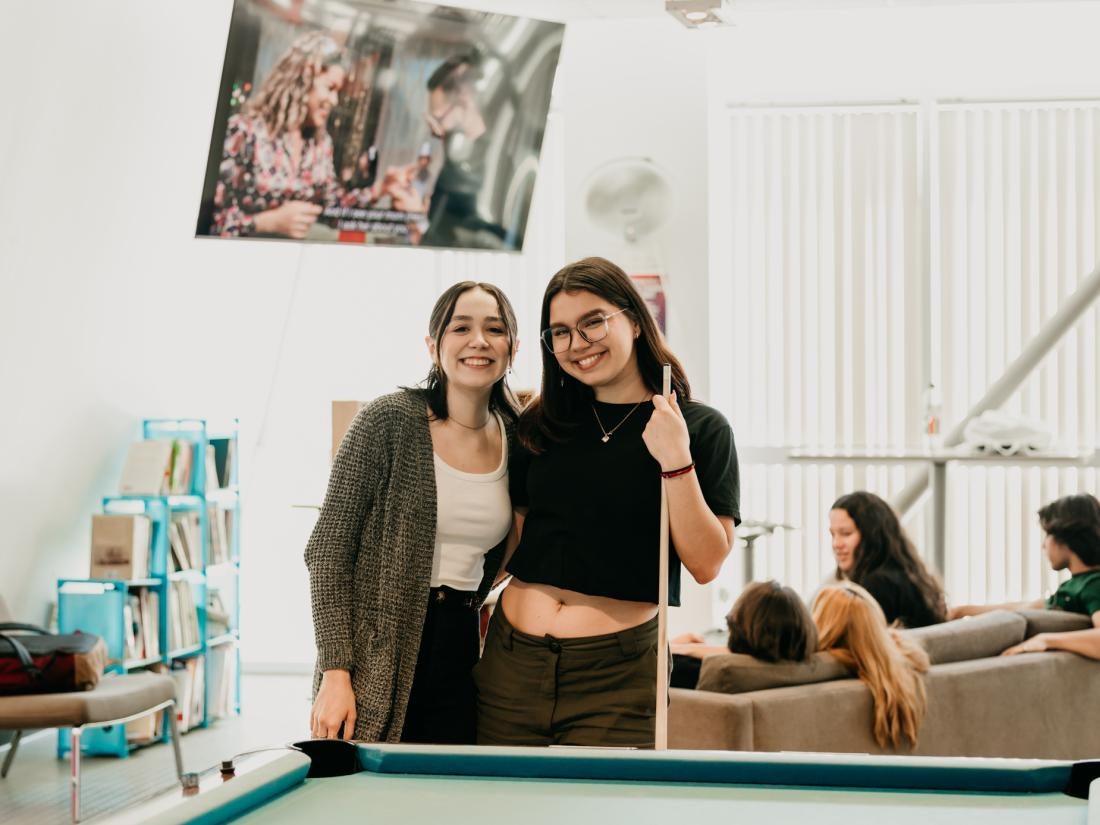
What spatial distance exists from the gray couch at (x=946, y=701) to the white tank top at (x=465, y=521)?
4.96 feet

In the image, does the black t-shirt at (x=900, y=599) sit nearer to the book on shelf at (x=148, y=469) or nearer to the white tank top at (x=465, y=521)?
the white tank top at (x=465, y=521)

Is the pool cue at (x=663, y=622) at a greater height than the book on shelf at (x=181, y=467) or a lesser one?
lesser

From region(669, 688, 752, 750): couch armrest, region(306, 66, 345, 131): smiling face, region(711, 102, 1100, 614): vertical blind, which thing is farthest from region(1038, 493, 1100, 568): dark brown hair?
region(306, 66, 345, 131): smiling face

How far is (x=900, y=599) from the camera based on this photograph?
508 cm

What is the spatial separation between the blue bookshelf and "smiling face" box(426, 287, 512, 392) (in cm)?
346

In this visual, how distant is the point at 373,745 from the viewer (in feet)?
6.88

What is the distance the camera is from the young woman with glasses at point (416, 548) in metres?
2.49

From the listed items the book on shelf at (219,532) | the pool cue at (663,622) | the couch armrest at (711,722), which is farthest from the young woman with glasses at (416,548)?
the book on shelf at (219,532)

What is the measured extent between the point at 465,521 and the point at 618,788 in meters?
0.77

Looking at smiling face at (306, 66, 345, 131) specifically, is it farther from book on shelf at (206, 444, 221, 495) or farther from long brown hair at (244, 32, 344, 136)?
book on shelf at (206, 444, 221, 495)

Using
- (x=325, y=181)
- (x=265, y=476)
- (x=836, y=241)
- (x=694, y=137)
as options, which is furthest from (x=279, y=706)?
(x=836, y=241)

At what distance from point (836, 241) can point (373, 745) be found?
651cm

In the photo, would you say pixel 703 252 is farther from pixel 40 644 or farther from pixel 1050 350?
pixel 40 644

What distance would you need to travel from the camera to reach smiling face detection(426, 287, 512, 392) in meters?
2.61
